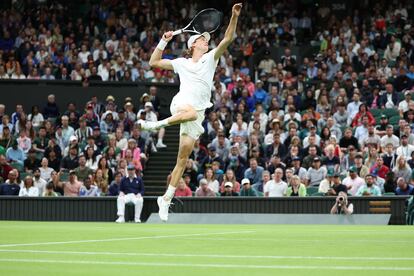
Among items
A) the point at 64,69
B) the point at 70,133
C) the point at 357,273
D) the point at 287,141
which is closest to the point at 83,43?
the point at 64,69

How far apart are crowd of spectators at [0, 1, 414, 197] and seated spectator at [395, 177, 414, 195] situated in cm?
5

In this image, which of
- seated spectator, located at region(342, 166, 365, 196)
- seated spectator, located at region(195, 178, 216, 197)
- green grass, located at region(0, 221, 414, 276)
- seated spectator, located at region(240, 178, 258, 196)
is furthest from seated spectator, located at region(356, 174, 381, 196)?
green grass, located at region(0, 221, 414, 276)

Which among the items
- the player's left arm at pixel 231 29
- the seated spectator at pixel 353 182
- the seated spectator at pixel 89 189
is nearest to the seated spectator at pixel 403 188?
the seated spectator at pixel 353 182

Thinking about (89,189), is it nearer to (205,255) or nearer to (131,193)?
(131,193)

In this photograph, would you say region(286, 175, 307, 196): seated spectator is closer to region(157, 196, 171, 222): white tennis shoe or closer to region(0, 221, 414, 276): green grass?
region(157, 196, 171, 222): white tennis shoe

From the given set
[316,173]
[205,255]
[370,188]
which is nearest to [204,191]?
[316,173]

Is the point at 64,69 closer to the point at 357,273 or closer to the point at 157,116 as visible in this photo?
the point at 157,116

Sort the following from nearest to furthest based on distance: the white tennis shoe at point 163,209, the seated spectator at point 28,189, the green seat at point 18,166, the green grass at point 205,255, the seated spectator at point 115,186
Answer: the green grass at point 205,255, the white tennis shoe at point 163,209, the seated spectator at point 115,186, the seated spectator at point 28,189, the green seat at point 18,166

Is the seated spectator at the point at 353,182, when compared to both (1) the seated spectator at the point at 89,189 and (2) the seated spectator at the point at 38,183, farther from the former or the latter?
(2) the seated spectator at the point at 38,183

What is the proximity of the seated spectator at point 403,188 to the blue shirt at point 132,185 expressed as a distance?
6033mm

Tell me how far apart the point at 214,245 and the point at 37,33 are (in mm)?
23788

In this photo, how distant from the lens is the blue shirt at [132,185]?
21406mm

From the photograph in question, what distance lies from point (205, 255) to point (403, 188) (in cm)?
1301

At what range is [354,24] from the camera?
102ft
